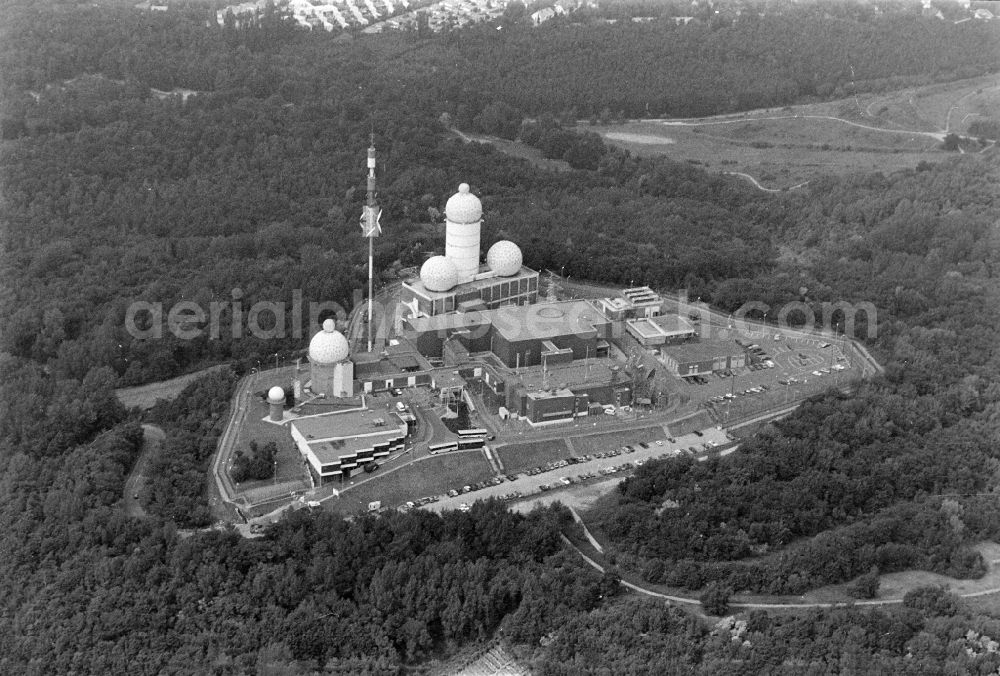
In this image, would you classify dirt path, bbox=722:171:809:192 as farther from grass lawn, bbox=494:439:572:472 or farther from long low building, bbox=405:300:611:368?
grass lawn, bbox=494:439:572:472

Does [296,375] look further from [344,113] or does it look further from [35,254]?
[344,113]

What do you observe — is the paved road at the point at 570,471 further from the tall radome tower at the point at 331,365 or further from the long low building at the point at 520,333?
the tall radome tower at the point at 331,365

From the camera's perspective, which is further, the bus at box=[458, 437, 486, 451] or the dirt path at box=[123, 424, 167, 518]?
the bus at box=[458, 437, 486, 451]

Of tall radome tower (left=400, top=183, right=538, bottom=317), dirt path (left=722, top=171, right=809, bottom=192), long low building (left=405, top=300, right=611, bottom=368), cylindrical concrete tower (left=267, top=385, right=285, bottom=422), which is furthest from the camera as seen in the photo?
dirt path (left=722, top=171, right=809, bottom=192)

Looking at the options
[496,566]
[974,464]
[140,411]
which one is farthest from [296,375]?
[974,464]

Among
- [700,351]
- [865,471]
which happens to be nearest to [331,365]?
[700,351]

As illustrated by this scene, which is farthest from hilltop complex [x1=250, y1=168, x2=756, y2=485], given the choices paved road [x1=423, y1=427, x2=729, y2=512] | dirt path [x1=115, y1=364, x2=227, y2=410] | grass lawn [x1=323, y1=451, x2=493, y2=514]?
dirt path [x1=115, y1=364, x2=227, y2=410]
